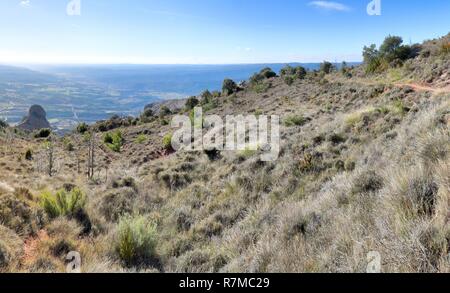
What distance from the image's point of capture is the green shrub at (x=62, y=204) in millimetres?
5762

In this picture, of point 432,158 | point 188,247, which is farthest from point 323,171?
point 188,247

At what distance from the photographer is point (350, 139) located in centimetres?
969

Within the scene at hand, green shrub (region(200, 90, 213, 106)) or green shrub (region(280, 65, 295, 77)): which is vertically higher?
green shrub (region(280, 65, 295, 77))

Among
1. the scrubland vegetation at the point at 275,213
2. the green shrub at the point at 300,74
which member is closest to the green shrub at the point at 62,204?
the scrubland vegetation at the point at 275,213

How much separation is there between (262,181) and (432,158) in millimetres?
4384

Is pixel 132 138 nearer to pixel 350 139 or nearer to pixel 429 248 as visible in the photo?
pixel 350 139

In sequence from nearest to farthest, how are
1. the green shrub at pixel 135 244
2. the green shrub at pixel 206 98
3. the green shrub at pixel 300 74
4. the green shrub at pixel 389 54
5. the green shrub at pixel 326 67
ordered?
the green shrub at pixel 135 244, the green shrub at pixel 389 54, the green shrub at pixel 300 74, the green shrub at pixel 326 67, the green shrub at pixel 206 98

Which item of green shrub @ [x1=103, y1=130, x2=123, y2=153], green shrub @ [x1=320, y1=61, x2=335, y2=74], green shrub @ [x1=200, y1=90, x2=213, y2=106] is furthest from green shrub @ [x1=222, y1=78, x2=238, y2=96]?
green shrub @ [x1=103, y1=130, x2=123, y2=153]

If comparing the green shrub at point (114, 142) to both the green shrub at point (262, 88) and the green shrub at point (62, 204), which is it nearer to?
the green shrub at point (262, 88)

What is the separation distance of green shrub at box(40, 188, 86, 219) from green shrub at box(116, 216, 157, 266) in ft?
5.38

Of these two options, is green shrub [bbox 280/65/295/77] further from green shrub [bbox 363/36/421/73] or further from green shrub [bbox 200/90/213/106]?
green shrub [bbox 363/36/421/73]

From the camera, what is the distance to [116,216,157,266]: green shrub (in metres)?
4.45

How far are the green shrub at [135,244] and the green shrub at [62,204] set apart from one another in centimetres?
164

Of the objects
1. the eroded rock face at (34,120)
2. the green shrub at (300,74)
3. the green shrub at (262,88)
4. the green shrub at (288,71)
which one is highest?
the green shrub at (288,71)
